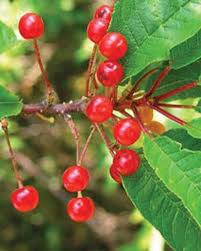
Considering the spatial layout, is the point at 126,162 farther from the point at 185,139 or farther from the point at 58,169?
the point at 58,169

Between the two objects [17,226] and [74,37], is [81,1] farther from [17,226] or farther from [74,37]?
[17,226]

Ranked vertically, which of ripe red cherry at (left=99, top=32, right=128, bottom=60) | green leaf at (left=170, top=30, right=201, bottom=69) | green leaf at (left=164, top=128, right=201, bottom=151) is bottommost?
green leaf at (left=164, top=128, right=201, bottom=151)

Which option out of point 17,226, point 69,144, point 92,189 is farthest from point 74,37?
point 17,226

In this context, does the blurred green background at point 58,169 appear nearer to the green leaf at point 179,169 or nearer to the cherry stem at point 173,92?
the cherry stem at point 173,92

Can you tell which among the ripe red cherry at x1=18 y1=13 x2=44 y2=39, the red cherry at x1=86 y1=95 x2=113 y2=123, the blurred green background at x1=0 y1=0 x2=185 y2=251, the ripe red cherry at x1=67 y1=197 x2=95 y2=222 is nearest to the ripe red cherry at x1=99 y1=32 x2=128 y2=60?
the red cherry at x1=86 y1=95 x2=113 y2=123

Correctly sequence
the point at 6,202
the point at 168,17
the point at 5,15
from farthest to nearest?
the point at 6,202, the point at 5,15, the point at 168,17

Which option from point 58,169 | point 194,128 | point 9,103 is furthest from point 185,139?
point 58,169

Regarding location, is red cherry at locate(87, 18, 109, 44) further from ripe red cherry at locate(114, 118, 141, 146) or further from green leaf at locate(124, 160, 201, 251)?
green leaf at locate(124, 160, 201, 251)

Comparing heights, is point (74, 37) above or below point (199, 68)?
above
